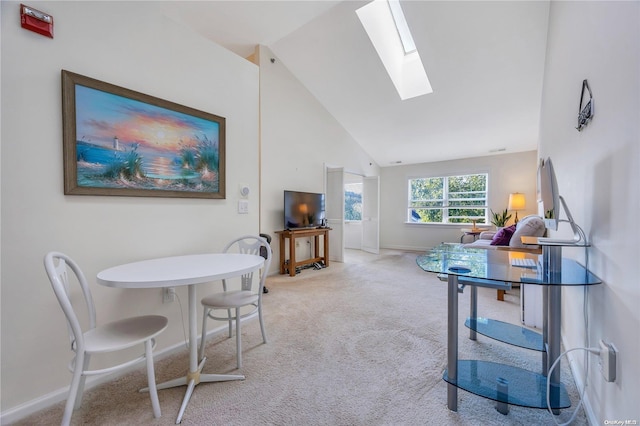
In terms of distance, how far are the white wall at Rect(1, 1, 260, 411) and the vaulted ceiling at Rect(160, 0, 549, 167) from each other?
1.67 metres

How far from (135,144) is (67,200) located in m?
0.53

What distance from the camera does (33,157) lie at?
1428 millimetres

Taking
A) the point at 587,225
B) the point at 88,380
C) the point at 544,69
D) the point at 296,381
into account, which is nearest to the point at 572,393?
the point at 587,225

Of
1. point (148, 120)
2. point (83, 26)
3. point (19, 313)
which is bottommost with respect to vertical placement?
point (19, 313)

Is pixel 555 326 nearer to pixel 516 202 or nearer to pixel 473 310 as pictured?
pixel 473 310

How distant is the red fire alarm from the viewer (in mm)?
1390

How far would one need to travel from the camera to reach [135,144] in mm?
1813

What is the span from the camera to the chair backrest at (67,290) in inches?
44.8

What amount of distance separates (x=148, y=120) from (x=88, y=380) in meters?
1.73

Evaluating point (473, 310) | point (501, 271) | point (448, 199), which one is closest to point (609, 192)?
point (501, 271)

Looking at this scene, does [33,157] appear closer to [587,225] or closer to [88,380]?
[88,380]

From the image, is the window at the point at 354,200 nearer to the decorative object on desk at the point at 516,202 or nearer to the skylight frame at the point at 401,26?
the decorative object on desk at the point at 516,202

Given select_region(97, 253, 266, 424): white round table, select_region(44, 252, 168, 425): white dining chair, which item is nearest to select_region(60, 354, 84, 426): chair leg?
select_region(44, 252, 168, 425): white dining chair

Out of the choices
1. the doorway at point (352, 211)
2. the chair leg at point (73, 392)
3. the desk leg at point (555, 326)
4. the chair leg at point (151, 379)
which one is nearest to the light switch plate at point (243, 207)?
the chair leg at point (151, 379)
